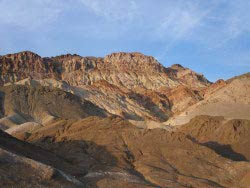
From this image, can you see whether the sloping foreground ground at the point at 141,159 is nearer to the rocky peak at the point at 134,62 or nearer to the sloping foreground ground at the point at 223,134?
the sloping foreground ground at the point at 223,134

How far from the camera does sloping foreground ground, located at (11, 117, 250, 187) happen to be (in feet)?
124

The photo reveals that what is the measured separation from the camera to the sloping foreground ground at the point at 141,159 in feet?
124

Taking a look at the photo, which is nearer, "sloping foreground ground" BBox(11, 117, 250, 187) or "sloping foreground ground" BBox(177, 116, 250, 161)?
"sloping foreground ground" BBox(11, 117, 250, 187)

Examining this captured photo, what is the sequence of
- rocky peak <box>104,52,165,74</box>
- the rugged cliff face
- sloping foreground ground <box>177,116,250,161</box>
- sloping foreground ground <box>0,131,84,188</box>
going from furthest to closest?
1. rocky peak <box>104,52,165,74</box>
2. the rugged cliff face
3. sloping foreground ground <box>177,116,250,161</box>
4. sloping foreground ground <box>0,131,84,188</box>

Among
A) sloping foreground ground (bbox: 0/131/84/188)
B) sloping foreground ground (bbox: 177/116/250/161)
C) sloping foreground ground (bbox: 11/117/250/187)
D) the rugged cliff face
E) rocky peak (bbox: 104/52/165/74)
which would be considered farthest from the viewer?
rocky peak (bbox: 104/52/165/74)

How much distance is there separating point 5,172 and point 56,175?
340cm

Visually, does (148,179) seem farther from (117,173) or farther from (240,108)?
(240,108)

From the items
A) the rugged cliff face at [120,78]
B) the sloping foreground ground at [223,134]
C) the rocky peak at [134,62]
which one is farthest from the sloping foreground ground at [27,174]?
the rocky peak at [134,62]

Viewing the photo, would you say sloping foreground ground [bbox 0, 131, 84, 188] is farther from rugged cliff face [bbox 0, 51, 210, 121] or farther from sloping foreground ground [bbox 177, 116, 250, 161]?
rugged cliff face [bbox 0, 51, 210, 121]

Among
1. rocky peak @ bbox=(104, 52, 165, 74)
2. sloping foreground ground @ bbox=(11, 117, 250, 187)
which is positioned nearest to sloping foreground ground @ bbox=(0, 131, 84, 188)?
sloping foreground ground @ bbox=(11, 117, 250, 187)

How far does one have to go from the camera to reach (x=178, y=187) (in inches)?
1398

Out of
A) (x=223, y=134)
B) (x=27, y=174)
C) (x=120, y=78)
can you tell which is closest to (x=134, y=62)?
(x=120, y=78)

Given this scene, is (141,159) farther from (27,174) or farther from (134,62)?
(134,62)

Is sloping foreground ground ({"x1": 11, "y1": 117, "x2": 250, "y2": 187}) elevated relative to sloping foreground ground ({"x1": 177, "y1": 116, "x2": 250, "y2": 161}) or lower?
lower
